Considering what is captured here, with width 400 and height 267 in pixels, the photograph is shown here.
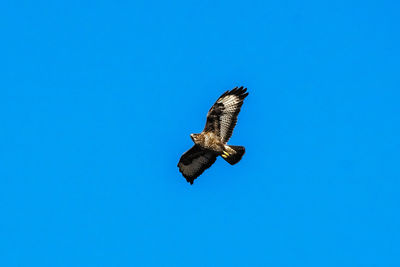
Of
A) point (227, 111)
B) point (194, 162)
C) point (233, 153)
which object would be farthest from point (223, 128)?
point (194, 162)

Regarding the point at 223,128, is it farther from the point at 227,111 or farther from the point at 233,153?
the point at 233,153

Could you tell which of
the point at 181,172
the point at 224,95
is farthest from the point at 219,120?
the point at 181,172

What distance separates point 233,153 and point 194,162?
6.43ft

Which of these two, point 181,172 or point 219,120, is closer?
point 219,120

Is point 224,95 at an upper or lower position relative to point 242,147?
upper

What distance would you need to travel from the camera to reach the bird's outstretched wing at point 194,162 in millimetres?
21578

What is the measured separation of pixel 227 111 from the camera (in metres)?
20.5

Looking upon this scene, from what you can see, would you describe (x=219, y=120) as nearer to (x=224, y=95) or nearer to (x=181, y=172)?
(x=224, y=95)

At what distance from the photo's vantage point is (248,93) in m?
20.4

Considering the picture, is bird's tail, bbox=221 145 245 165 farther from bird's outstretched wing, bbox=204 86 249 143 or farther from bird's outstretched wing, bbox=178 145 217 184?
bird's outstretched wing, bbox=178 145 217 184

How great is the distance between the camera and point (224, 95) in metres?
20.5

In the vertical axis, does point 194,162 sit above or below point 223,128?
below

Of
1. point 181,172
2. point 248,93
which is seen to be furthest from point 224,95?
point 181,172

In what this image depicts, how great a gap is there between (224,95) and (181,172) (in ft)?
11.2
